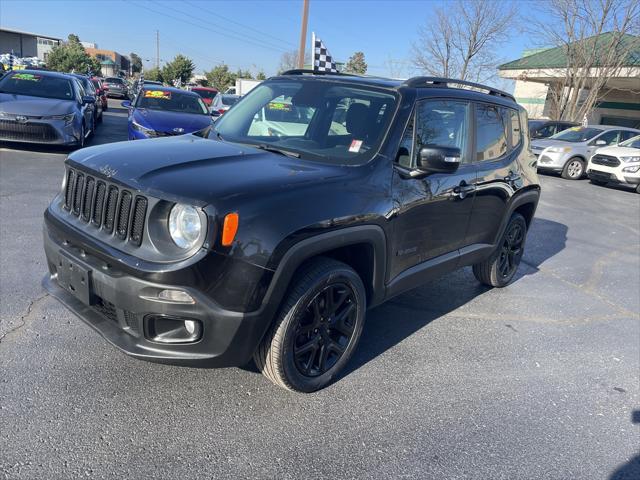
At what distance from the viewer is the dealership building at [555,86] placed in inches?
1025

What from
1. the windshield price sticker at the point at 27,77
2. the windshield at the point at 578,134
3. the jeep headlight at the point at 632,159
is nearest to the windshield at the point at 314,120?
the windshield price sticker at the point at 27,77

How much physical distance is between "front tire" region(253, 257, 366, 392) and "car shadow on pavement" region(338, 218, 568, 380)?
29cm

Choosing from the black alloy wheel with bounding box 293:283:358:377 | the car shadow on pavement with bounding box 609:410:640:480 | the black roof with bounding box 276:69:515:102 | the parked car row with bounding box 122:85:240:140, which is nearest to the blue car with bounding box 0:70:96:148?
the parked car row with bounding box 122:85:240:140

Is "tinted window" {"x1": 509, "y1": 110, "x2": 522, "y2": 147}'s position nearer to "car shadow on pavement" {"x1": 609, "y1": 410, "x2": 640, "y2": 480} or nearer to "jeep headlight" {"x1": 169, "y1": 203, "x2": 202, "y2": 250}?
"car shadow on pavement" {"x1": 609, "y1": 410, "x2": 640, "y2": 480}

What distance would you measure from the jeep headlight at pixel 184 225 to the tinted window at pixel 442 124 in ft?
5.39

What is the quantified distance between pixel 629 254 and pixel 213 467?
7.13m

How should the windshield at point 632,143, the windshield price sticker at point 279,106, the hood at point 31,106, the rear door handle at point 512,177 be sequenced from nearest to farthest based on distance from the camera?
the windshield price sticker at point 279,106, the rear door handle at point 512,177, the hood at point 31,106, the windshield at point 632,143

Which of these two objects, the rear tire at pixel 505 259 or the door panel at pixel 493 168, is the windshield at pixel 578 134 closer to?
the rear tire at pixel 505 259

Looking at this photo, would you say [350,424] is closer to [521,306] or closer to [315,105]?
[315,105]

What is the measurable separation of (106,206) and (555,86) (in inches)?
1242

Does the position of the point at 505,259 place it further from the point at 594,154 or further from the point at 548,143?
the point at 548,143

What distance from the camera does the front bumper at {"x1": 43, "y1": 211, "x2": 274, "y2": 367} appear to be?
93.0 inches

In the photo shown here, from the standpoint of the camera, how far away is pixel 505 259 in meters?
5.16

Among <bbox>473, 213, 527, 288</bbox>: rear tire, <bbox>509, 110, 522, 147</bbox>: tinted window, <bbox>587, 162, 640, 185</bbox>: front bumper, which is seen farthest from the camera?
<bbox>587, 162, 640, 185</bbox>: front bumper
